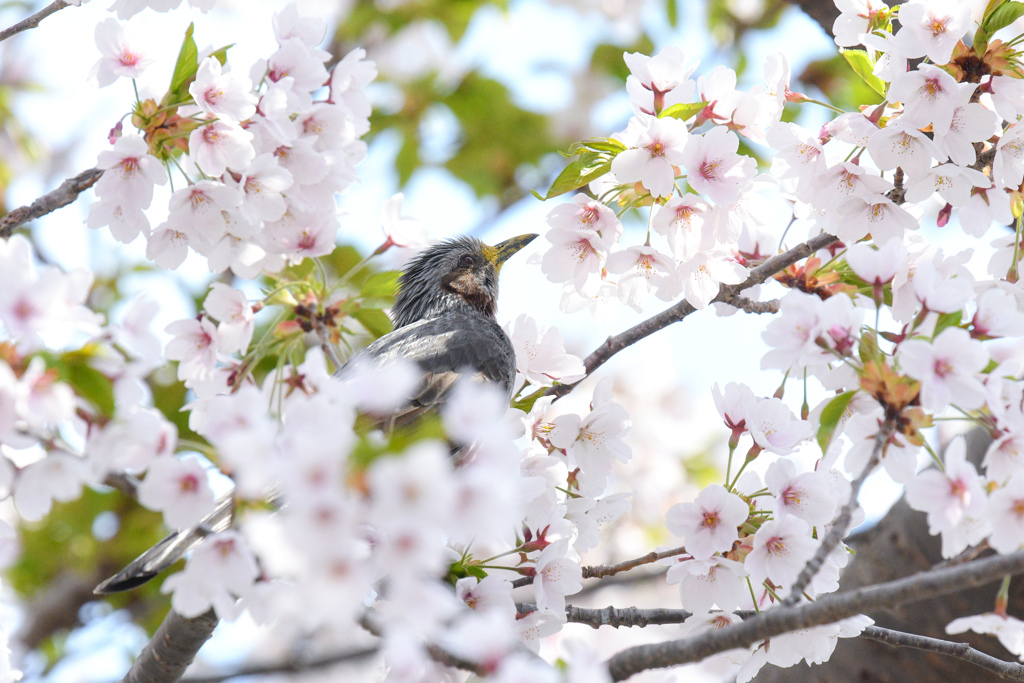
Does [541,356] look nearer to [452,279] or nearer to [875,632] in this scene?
[875,632]

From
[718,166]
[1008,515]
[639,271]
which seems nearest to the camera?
[1008,515]

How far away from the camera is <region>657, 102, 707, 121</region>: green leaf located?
228 cm

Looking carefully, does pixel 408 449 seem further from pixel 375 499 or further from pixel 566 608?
pixel 566 608

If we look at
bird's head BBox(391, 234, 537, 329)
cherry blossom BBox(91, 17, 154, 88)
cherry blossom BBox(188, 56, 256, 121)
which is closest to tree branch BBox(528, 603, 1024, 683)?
cherry blossom BBox(188, 56, 256, 121)

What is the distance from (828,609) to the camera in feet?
4.64

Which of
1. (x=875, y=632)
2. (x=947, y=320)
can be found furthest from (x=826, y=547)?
(x=875, y=632)

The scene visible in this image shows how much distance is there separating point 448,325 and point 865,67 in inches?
77.1

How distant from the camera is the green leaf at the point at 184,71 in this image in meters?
2.31

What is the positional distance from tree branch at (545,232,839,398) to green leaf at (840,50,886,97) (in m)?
0.42

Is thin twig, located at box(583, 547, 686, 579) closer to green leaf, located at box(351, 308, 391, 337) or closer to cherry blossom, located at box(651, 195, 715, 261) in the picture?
cherry blossom, located at box(651, 195, 715, 261)

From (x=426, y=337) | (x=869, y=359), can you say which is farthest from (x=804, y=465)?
(x=426, y=337)

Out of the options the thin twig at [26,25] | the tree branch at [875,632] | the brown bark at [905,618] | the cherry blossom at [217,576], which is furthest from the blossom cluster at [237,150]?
the brown bark at [905,618]

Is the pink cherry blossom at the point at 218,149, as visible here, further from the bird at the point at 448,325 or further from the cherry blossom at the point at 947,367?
the cherry blossom at the point at 947,367

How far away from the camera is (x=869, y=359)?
5.57ft
